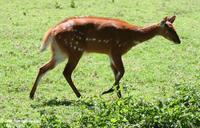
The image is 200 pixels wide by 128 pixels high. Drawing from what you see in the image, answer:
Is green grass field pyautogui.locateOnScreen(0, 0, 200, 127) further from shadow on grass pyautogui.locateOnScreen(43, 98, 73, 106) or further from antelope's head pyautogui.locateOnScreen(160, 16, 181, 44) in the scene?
antelope's head pyautogui.locateOnScreen(160, 16, 181, 44)

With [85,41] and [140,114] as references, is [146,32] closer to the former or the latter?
[85,41]

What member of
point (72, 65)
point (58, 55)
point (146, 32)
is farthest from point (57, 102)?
point (146, 32)

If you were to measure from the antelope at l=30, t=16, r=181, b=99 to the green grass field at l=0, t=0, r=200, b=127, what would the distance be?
1.29 feet

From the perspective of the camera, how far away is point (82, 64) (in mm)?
14086

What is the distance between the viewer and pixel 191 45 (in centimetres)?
1614

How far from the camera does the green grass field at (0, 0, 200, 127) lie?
34.7ft

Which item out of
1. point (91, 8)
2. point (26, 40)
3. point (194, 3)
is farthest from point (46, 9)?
point (194, 3)

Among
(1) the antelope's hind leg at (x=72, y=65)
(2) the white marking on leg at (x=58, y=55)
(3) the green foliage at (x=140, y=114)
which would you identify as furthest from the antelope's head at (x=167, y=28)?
(3) the green foliage at (x=140, y=114)

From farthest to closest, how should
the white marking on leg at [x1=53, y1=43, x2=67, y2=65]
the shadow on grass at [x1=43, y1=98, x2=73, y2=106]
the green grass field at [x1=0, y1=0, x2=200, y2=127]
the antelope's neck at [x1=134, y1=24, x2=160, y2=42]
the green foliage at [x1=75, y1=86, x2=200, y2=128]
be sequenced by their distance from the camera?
the antelope's neck at [x1=134, y1=24, x2=160, y2=42] → the white marking on leg at [x1=53, y1=43, x2=67, y2=65] → the shadow on grass at [x1=43, y1=98, x2=73, y2=106] → the green grass field at [x1=0, y1=0, x2=200, y2=127] → the green foliage at [x1=75, y1=86, x2=200, y2=128]

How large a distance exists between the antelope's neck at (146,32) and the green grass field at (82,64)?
2.98 feet

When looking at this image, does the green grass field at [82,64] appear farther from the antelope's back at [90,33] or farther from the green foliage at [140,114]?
the antelope's back at [90,33]

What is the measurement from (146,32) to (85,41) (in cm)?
140

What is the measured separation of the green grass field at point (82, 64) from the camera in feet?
34.7

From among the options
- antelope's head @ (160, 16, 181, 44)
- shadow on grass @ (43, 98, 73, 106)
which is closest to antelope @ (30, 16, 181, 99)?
shadow on grass @ (43, 98, 73, 106)
